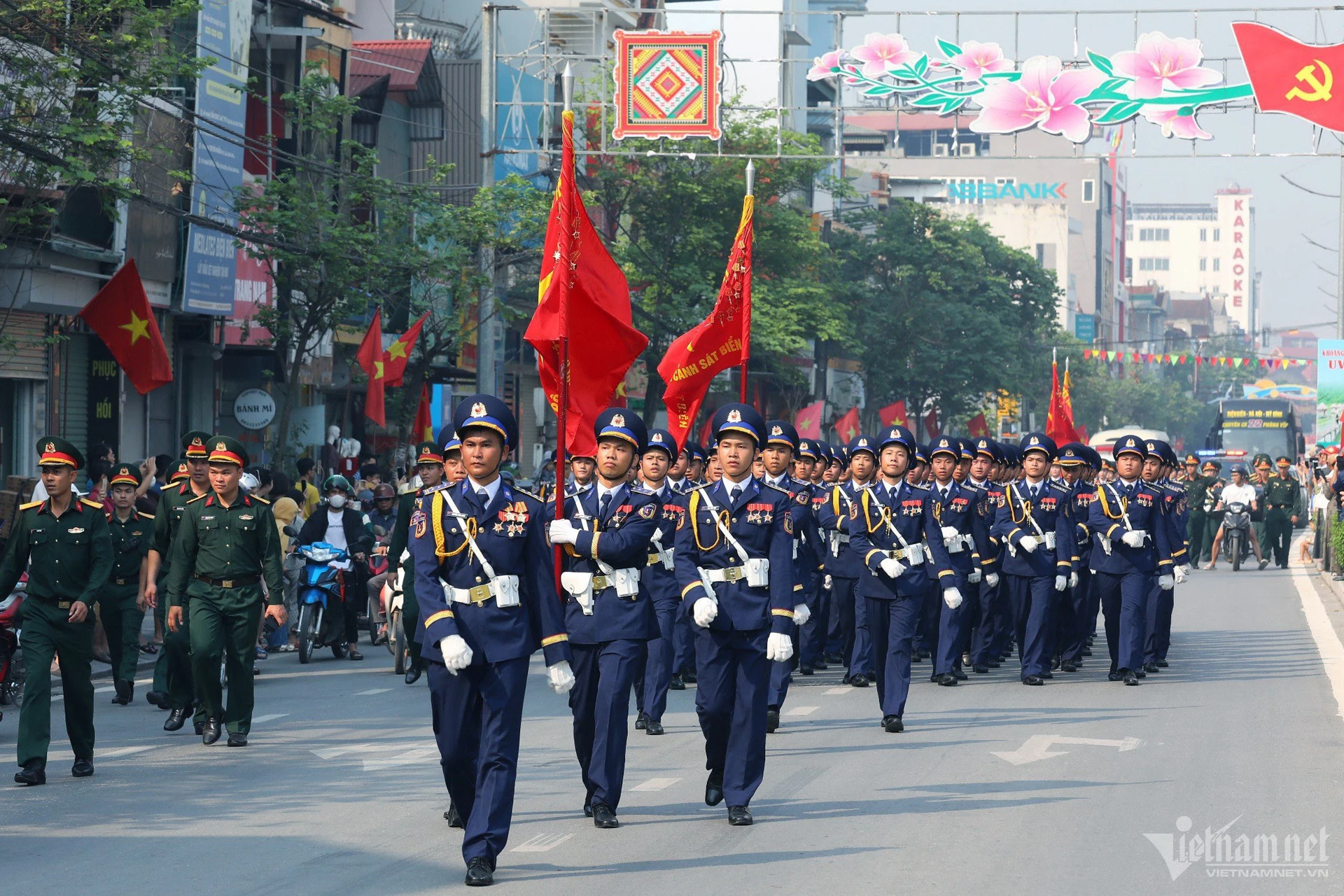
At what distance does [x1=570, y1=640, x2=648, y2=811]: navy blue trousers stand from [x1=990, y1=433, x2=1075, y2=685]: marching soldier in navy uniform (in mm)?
6591

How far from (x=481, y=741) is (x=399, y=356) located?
18.1m

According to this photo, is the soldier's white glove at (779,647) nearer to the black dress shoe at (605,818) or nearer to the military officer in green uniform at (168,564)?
the black dress shoe at (605,818)

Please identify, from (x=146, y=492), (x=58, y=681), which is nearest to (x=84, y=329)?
(x=146, y=492)

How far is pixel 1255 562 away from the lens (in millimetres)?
33938

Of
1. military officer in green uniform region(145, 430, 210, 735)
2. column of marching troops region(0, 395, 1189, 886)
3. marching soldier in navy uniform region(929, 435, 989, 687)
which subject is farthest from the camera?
A: marching soldier in navy uniform region(929, 435, 989, 687)

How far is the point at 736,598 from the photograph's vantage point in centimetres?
855

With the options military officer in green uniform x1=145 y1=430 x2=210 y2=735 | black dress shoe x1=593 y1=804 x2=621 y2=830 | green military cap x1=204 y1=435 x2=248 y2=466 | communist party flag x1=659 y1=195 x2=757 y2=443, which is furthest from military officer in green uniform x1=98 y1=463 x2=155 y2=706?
black dress shoe x1=593 y1=804 x2=621 y2=830

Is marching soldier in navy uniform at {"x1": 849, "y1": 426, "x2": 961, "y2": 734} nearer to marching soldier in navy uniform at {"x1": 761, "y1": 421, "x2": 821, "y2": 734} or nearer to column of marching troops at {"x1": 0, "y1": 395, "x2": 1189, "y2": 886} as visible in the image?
column of marching troops at {"x1": 0, "y1": 395, "x2": 1189, "y2": 886}

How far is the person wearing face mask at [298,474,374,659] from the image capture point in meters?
16.0

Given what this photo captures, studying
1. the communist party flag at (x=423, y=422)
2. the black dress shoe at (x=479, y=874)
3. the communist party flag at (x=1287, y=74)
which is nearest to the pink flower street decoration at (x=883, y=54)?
the communist party flag at (x=1287, y=74)

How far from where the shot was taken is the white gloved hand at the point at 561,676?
724cm

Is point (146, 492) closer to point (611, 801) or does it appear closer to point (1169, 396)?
point (611, 801)

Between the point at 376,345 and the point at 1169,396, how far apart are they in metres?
97.3

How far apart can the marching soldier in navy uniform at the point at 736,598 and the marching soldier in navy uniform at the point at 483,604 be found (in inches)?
43.9
